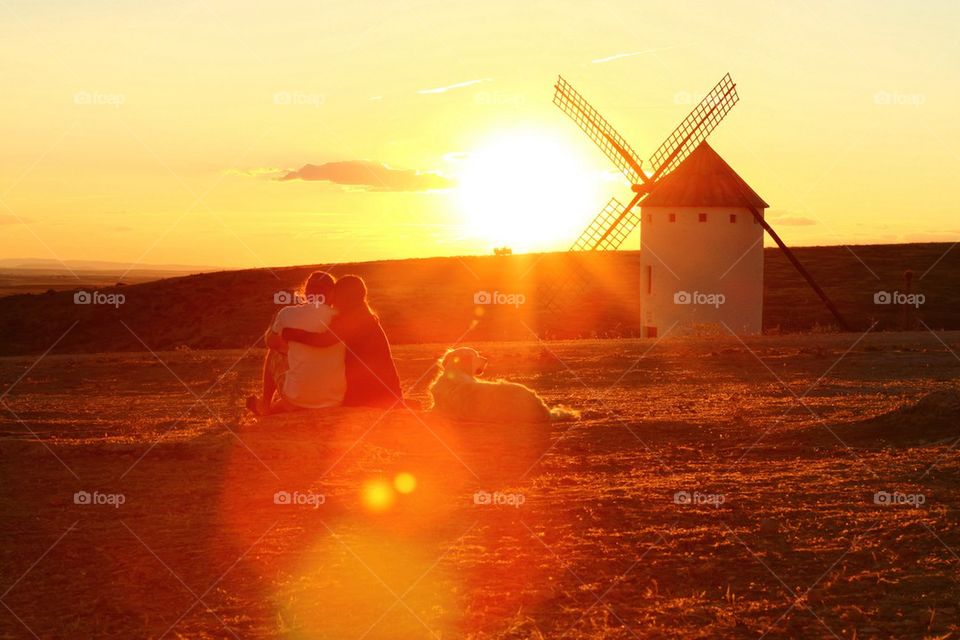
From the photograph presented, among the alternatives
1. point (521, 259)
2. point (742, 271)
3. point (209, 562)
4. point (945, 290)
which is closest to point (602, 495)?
point (209, 562)

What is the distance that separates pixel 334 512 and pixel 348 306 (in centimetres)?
455

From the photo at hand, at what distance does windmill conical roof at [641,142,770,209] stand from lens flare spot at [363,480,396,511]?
2879 centimetres

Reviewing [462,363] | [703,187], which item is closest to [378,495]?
[462,363]

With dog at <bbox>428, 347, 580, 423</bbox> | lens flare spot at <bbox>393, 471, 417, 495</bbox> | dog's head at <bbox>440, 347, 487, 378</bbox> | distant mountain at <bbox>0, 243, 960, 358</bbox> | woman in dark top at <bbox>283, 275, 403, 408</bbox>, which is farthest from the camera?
distant mountain at <bbox>0, 243, 960, 358</bbox>

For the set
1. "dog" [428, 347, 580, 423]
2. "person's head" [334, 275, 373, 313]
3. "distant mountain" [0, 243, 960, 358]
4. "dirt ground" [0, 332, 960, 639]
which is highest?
"distant mountain" [0, 243, 960, 358]

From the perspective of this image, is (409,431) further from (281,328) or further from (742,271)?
(742,271)

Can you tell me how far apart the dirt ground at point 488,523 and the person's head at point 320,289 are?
1.37m

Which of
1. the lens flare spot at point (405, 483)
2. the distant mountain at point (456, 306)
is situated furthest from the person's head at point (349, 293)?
the distant mountain at point (456, 306)

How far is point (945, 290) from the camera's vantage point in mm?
58750

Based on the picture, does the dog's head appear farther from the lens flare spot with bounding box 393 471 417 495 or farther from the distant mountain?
the distant mountain

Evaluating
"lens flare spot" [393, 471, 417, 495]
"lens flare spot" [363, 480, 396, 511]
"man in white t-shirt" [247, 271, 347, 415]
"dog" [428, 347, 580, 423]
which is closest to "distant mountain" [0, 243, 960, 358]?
"dog" [428, 347, 580, 423]

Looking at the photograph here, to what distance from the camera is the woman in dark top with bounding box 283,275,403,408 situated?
43.1 ft

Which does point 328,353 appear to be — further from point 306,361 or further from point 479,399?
point 479,399

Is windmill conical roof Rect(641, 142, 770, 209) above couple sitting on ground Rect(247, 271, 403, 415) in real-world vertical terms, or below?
above
